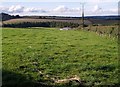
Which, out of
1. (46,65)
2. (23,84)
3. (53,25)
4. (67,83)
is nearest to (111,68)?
(46,65)

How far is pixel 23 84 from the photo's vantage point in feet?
31.7

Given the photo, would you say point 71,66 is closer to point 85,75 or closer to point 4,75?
point 85,75

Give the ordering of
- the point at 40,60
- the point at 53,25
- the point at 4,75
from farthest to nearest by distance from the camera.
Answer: the point at 53,25 → the point at 40,60 → the point at 4,75

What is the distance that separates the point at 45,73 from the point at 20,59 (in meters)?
3.41

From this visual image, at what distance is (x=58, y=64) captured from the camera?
43.4 feet

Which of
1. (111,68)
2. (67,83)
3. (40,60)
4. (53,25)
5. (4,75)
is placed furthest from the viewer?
(53,25)

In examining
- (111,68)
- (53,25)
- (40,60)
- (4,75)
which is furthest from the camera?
(53,25)

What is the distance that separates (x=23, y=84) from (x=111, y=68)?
417 centimetres

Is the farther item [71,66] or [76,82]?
[71,66]

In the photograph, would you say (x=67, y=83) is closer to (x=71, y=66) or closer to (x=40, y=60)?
(x=71, y=66)

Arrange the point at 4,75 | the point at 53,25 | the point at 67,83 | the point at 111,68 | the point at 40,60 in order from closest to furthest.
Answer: the point at 67,83 < the point at 4,75 < the point at 111,68 < the point at 40,60 < the point at 53,25

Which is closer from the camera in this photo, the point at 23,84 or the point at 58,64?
the point at 23,84

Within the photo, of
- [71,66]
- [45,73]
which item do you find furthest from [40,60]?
[45,73]

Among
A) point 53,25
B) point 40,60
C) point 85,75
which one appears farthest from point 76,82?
point 53,25
